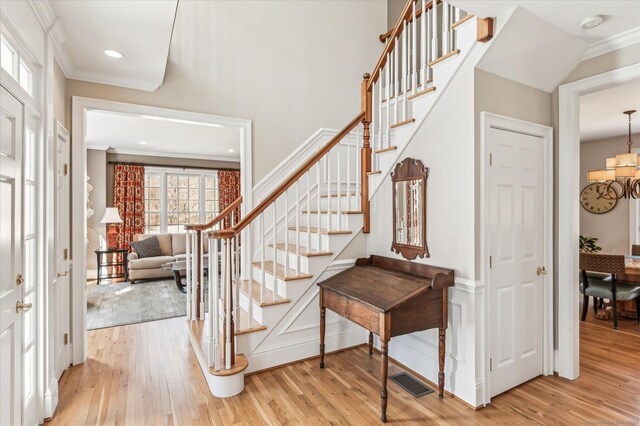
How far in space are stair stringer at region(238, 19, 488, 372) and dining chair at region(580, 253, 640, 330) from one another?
2.93 meters

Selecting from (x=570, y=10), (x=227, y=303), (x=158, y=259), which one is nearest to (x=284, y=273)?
(x=227, y=303)

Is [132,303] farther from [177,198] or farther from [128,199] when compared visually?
[177,198]

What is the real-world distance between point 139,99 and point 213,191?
5.07 meters

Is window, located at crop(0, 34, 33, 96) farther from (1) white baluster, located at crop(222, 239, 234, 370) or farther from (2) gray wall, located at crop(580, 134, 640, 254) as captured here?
(2) gray wall, located at crop(580, 134, 640, 254)

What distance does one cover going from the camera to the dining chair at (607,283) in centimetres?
387

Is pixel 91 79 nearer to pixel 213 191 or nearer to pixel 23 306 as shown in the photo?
pixel 23 306

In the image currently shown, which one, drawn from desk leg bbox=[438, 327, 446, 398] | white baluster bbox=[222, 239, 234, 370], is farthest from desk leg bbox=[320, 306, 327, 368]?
desk leg bbox=[438, 327, 446, 398]

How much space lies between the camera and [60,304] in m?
2.82

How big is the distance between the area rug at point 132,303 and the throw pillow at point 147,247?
1.97 feet

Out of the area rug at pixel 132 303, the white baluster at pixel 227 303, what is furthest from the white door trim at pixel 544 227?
the area rug at pixel 132 303

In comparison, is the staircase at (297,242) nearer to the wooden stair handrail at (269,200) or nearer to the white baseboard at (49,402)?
the wooden stair handrail at (269,200)

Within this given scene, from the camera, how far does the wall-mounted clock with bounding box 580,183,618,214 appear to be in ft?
19.7

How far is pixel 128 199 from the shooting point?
23.9ft

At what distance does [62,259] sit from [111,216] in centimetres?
418
